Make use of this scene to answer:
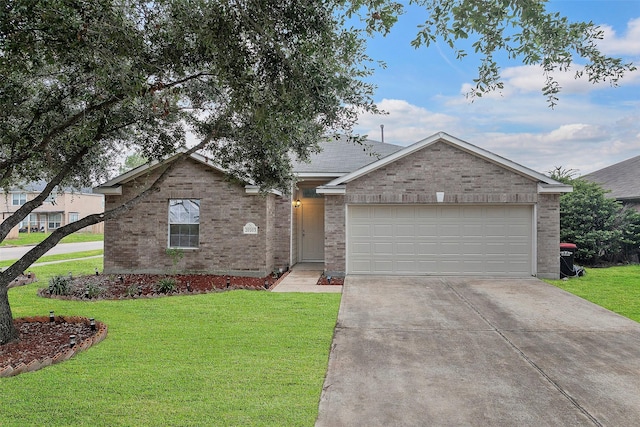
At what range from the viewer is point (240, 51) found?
4.66 metres

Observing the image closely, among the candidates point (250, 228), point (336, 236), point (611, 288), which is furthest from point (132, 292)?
point (611, 288)

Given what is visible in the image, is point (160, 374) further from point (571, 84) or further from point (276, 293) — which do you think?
point (571, 84)

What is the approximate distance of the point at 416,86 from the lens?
1125 cm

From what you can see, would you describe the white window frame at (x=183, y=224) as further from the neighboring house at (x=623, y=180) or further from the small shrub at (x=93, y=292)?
the neighboring house at (x=623, y=180)

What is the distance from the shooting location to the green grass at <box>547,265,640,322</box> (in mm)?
8398

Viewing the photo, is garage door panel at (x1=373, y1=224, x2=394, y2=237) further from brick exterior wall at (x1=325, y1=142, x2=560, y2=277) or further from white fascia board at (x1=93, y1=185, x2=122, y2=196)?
white fascia board at (x1=93, y1=185, x2=122, y2=196)

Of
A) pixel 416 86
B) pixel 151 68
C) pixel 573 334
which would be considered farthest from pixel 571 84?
pixel 416 86

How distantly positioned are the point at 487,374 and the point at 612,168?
1008 inches

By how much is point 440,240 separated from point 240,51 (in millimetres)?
8972

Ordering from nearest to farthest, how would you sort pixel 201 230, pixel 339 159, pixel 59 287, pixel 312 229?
pixel 59 287 < pixel 201 230 < pixel 339 159 < pixel 312 229

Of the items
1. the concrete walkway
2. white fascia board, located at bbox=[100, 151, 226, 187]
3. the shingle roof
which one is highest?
the shingle roof

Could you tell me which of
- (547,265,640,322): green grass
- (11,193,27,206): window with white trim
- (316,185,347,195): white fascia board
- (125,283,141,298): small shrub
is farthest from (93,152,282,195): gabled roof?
(11,193,27,206): window with white trim

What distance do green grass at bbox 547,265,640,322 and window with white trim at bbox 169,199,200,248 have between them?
10.4 meters

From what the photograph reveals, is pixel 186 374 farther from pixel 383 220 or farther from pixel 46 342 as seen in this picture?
pixel 383 220
